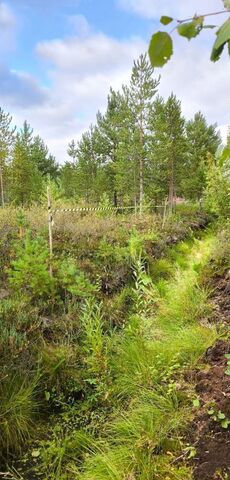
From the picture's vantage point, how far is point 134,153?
2095 cm

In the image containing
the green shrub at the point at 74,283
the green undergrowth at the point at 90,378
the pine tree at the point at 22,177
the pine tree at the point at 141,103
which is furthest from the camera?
the pine tree at the point at 22,177

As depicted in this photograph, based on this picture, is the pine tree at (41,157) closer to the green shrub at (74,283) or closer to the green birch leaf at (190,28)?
the green shrub at (74,283)

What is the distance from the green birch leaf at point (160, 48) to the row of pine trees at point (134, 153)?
16438 millimetres

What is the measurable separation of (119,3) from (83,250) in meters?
5.94

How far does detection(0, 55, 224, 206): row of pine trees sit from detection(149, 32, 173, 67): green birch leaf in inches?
647

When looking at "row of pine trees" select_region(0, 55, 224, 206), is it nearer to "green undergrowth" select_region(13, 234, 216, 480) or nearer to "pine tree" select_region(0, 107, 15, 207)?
"pine tree" select_region(0, 107, 15, 207)

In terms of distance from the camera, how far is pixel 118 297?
576cm

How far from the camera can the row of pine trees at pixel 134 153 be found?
20469mm

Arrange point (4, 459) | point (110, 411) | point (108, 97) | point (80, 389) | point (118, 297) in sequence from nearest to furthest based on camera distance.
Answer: point (4, 459) < point (110, 411) < point (80, 389) < point (118, 297) < point (108, 97)

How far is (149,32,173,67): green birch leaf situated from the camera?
0.73 meters

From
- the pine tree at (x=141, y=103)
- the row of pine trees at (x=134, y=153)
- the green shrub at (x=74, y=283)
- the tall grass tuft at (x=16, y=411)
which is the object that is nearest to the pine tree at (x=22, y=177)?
the row of pine trees at (x=134, y=153)

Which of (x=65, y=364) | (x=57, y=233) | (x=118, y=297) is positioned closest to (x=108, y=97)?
(x=57, y=233)

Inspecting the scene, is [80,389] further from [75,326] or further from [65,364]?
[75,326]

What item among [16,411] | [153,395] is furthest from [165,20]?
[16,411]
